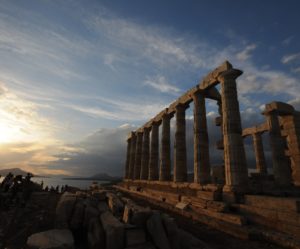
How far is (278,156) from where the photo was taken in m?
21.3

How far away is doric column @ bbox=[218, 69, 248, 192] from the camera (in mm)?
14359

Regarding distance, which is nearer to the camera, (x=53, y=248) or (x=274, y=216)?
(x=53, y=248)

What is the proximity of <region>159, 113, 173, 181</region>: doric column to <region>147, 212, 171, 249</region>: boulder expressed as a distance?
64.1 ft

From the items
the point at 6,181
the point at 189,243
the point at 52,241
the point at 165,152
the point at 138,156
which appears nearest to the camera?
the point at 52,241

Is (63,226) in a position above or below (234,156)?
below

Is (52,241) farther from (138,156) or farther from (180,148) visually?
(138,156)

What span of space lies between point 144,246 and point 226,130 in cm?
1156

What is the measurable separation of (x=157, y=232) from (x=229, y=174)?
973 centimetres

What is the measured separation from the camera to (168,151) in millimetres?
27312

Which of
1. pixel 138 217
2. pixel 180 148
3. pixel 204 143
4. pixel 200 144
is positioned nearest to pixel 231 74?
pixel 204 143

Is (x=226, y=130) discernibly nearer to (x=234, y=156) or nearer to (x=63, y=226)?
(x=234, y=156)

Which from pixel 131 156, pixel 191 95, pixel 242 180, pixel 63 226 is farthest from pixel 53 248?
pixel 131 156

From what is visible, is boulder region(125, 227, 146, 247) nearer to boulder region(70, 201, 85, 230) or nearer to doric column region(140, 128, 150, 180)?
boulder region(70, 201, 85, 230)

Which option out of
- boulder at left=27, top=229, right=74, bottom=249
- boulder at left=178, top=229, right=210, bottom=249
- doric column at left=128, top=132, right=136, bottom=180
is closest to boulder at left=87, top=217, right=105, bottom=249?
boulder at left=27, top=229, right=74, bottom=249
